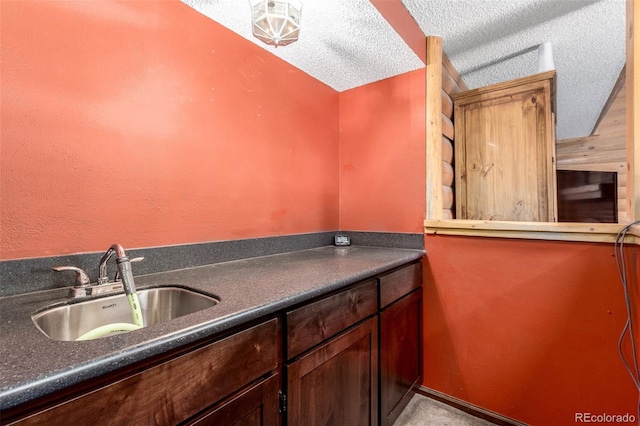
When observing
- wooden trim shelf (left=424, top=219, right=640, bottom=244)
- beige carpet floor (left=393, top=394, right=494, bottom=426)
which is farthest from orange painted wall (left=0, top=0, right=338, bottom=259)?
beige carpet floor (left=393, top=394, right=494, bottom=426)

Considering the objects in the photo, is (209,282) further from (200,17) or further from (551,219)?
(551,219)

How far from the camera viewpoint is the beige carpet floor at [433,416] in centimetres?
162

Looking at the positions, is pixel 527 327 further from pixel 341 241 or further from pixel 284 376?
pixel 284 376

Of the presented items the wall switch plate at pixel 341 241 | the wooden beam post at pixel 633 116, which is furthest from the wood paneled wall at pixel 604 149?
the wall switch plate at pixel 341 241

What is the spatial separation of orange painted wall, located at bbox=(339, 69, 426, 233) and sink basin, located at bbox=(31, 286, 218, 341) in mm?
1437

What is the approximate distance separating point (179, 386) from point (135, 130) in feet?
3.30

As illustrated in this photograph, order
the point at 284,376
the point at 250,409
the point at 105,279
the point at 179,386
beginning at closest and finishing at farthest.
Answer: the point at 179,386, the point at 250,409, the point at 284,376, the point at 105,279

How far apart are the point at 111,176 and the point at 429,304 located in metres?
1.85

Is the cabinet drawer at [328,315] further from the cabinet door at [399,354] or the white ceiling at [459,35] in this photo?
the white ceiling at [459,35]

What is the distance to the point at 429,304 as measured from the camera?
1864mm

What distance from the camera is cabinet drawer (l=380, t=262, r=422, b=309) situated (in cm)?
144

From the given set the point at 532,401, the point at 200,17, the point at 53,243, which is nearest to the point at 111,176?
the point at 53,243

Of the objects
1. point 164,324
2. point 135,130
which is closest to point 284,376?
point 164,324

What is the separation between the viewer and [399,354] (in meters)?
1.58
